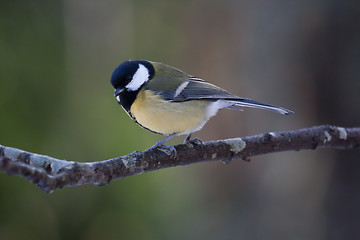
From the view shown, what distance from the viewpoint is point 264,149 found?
1.82 metres

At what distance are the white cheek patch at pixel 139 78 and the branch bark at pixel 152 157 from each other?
565mm

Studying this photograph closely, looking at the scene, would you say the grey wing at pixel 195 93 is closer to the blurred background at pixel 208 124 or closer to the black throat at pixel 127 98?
the black throat at pixel 127 98

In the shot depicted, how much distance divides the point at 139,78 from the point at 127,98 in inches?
6.5

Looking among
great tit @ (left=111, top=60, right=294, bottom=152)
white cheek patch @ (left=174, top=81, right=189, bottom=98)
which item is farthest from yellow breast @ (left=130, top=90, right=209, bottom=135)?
white cheek patch @ (left=174, top=81, right=189, bottom=98)

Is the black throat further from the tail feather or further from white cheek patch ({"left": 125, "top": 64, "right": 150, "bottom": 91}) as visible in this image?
the tail feather

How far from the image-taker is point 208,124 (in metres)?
3.24

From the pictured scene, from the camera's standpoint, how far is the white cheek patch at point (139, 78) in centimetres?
219

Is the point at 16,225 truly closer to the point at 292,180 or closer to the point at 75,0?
the point at 292,180

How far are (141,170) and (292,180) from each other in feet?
5.85

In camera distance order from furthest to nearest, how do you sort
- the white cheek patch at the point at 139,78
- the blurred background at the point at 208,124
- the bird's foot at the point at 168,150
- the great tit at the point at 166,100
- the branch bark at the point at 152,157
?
the blurred background at the point at 208,124
the white cheek patch at the point at 139,78
the great tit at the point at 166,100
the bird's foot at the point at 168,150
the branch bark at the point at 152,157

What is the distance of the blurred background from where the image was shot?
9.54 feet

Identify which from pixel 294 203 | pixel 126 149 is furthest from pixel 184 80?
pixel 126 149

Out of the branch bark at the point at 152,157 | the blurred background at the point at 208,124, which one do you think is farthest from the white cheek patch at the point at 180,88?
the blurred background at the point at 208,124

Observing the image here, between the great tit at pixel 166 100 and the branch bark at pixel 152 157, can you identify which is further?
the great tit at pixel 166 100
